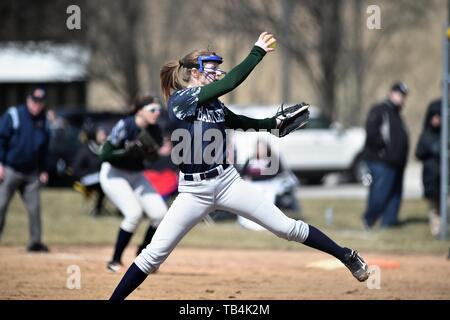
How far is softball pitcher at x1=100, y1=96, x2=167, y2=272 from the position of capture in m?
9.98

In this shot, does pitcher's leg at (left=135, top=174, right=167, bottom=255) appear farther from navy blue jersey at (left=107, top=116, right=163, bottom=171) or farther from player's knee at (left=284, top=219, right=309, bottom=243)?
player's knee at (left=284, top=219, right=309, bottom=243)

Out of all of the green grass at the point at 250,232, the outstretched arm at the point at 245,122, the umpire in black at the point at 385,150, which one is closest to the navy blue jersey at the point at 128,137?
the outstretched arm at the point at 245,122

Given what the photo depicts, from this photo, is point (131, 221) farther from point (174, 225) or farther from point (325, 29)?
point (325, 29)

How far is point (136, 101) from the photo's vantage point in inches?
402

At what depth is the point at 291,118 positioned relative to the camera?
300 inches

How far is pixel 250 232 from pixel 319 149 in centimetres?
804

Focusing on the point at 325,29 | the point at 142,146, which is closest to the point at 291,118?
the point at 142,146

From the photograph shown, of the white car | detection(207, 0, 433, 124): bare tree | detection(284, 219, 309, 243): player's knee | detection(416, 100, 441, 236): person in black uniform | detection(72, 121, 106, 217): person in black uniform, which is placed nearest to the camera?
A: detection(284, 219, 309, 243): player's knee

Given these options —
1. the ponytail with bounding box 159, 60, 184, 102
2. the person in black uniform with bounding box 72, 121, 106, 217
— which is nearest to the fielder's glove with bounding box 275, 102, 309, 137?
the ponytail with bounding box 159, 60, 184, 102

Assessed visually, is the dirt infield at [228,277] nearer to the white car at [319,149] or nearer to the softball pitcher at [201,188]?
the softball pitcher at [201,188]

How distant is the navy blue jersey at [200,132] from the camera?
7141 mm

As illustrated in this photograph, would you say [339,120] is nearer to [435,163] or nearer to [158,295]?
[435,163]

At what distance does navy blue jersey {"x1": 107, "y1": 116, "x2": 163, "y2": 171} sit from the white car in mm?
12128
